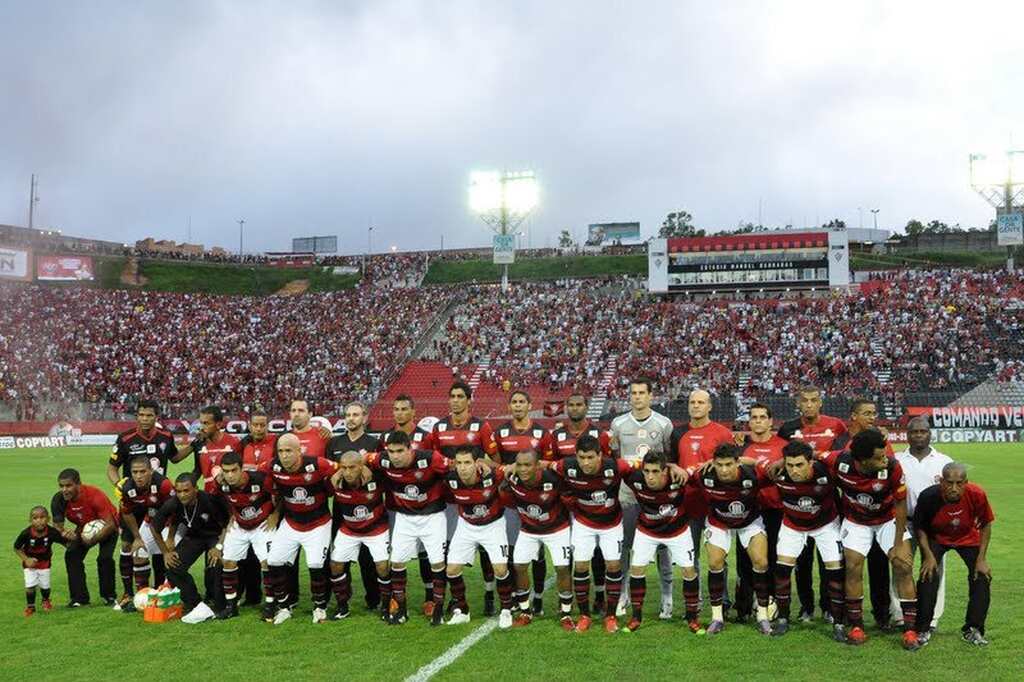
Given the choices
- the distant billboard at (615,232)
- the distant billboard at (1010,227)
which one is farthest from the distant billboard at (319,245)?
the distant billboard at (1010,227)

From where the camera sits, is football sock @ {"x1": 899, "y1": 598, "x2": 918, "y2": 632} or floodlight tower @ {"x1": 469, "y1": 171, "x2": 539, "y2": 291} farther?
floodlight tower @ {"x1": 469, "y1": 171, "x2": 539, "y2": 291}

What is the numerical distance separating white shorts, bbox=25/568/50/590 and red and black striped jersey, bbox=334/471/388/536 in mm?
3650

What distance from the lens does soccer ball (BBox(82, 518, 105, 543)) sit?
10289 millimetres

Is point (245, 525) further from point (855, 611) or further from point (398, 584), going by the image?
point (855, 611)

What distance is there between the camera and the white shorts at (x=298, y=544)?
31.1ft

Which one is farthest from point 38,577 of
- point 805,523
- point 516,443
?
point 805,523

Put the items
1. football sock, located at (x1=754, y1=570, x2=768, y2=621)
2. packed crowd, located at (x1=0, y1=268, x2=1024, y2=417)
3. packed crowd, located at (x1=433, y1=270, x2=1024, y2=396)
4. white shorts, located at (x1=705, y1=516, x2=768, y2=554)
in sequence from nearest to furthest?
football sock, located at (x1=754, y1=570, x2=768, y2=621), white shorts, located at (x1=705, y1=516, x2=768, y2=554), packed crowd, located at (x1=433, y1=270, x2=1024, y2=396), packed crowd, located at (x1=0, y1=268, x2=1024, y2=417)

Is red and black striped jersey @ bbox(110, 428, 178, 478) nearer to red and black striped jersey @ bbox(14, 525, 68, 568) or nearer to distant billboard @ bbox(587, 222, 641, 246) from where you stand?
red and black striped jersey @ bbox(14, 525, 68, 568)

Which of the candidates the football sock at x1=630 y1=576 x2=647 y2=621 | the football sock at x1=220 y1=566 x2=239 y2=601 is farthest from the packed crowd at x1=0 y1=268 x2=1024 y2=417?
the football sock at x1=220 y1=566 x2=239 y2=601

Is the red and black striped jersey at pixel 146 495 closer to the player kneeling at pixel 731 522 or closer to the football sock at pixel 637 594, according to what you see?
the football sock at pixel 637 594

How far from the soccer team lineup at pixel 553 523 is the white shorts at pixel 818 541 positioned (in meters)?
0.02

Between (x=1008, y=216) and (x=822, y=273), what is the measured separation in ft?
42.3

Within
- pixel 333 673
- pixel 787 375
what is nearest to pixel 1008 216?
pixel 787 375

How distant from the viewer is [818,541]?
8.56 metres
